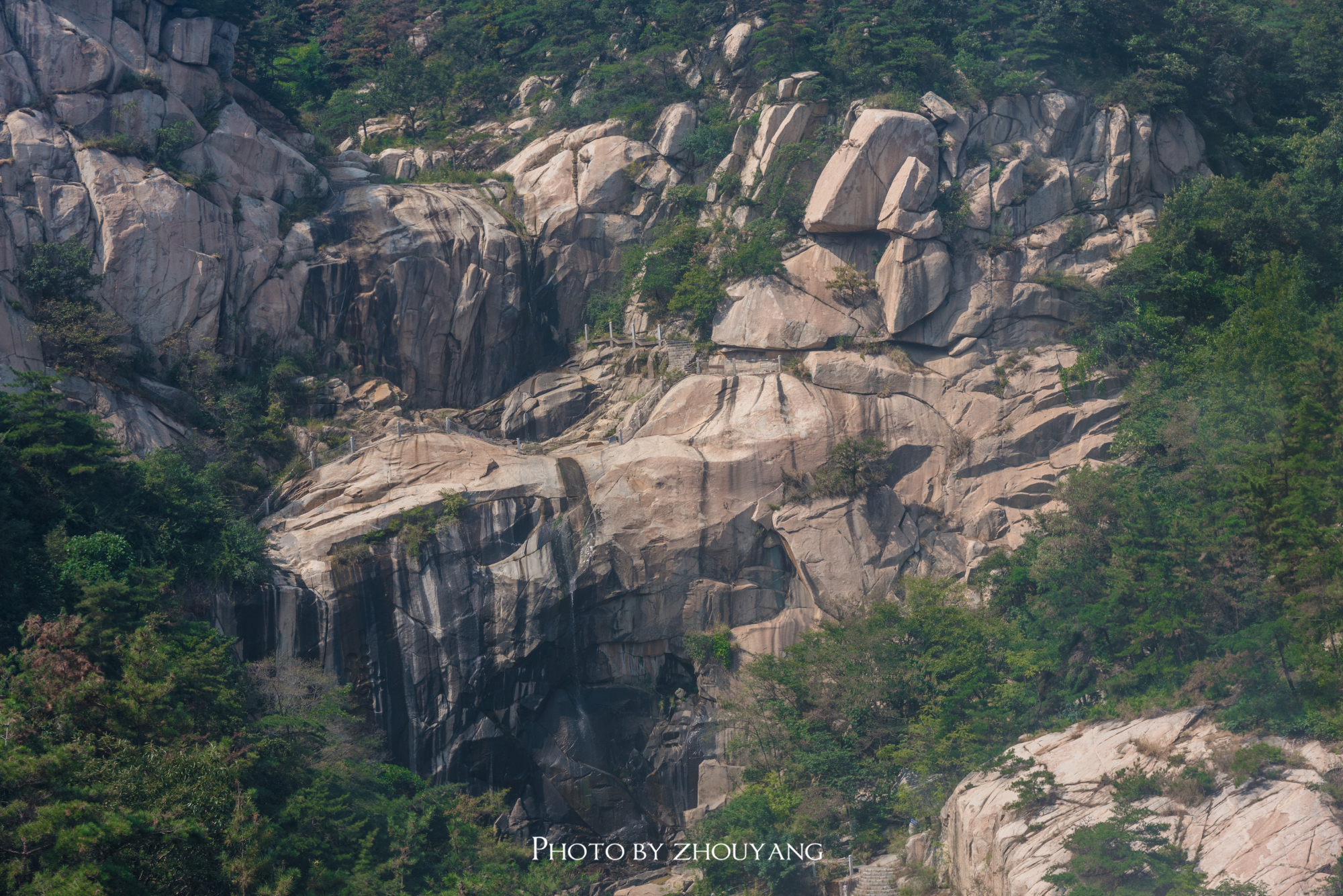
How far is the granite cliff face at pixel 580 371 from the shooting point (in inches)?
1144

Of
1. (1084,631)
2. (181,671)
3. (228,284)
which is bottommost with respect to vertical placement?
(1084,631)

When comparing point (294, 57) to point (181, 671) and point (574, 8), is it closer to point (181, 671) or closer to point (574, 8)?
point (574, 8)

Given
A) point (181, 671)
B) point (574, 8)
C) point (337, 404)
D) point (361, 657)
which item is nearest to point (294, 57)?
point (574, 8)

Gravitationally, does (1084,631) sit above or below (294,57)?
below

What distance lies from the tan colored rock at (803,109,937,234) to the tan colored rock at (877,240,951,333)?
73.7 inches

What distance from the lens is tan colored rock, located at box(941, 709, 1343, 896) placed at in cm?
1856

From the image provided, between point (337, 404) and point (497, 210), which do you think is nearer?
point (337, 404)

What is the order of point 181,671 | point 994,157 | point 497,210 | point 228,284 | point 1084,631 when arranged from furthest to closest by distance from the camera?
1. point 497,210
2. point 994,157
3. point 228,284
4. point 1084,631
5. point 181,671

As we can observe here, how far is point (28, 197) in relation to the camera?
3014 centimetres

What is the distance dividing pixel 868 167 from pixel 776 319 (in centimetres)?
579

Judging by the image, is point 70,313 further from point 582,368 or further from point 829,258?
point 829,258

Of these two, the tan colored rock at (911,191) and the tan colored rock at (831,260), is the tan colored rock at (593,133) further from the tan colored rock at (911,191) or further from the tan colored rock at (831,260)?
the tan colored rock at (911,191)

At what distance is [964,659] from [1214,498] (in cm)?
663

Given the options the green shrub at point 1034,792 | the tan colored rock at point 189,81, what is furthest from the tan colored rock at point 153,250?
the green shrub at point 1034,792
